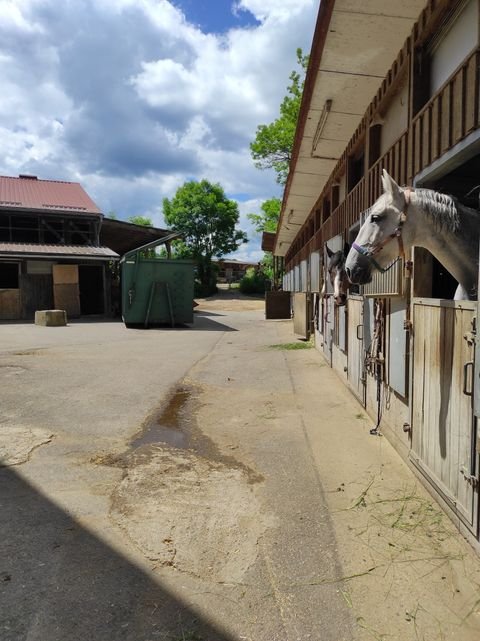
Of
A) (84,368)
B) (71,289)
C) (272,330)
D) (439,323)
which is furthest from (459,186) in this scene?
(71,289)

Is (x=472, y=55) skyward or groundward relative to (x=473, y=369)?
skyward

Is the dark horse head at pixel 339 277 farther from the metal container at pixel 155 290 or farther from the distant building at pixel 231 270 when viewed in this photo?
the distant building at pixel 231 270

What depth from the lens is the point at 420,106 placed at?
3.99m

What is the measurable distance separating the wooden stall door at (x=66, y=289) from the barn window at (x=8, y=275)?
8.84 ft

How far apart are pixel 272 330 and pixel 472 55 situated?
44.0 feet

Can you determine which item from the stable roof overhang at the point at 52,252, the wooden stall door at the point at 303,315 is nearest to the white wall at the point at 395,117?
the wooden stall door at the point at 303,315

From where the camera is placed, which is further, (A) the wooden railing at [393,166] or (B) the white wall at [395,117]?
(B) the white wall at [395,117]

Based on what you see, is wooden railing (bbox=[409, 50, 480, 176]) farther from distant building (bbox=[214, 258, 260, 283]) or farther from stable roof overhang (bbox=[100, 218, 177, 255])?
distant building (bbox=[214, 258, 260, 283])

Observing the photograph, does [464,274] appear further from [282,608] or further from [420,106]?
[282,608]

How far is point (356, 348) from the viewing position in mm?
6086

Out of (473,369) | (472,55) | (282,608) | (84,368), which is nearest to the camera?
(282,608)

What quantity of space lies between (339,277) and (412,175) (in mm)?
2491

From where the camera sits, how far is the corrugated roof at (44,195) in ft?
71.3

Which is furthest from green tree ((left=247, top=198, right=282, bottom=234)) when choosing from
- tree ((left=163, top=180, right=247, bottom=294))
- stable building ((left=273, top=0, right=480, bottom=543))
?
stable building ((left=273, top=0, right=480, bottom=543))
